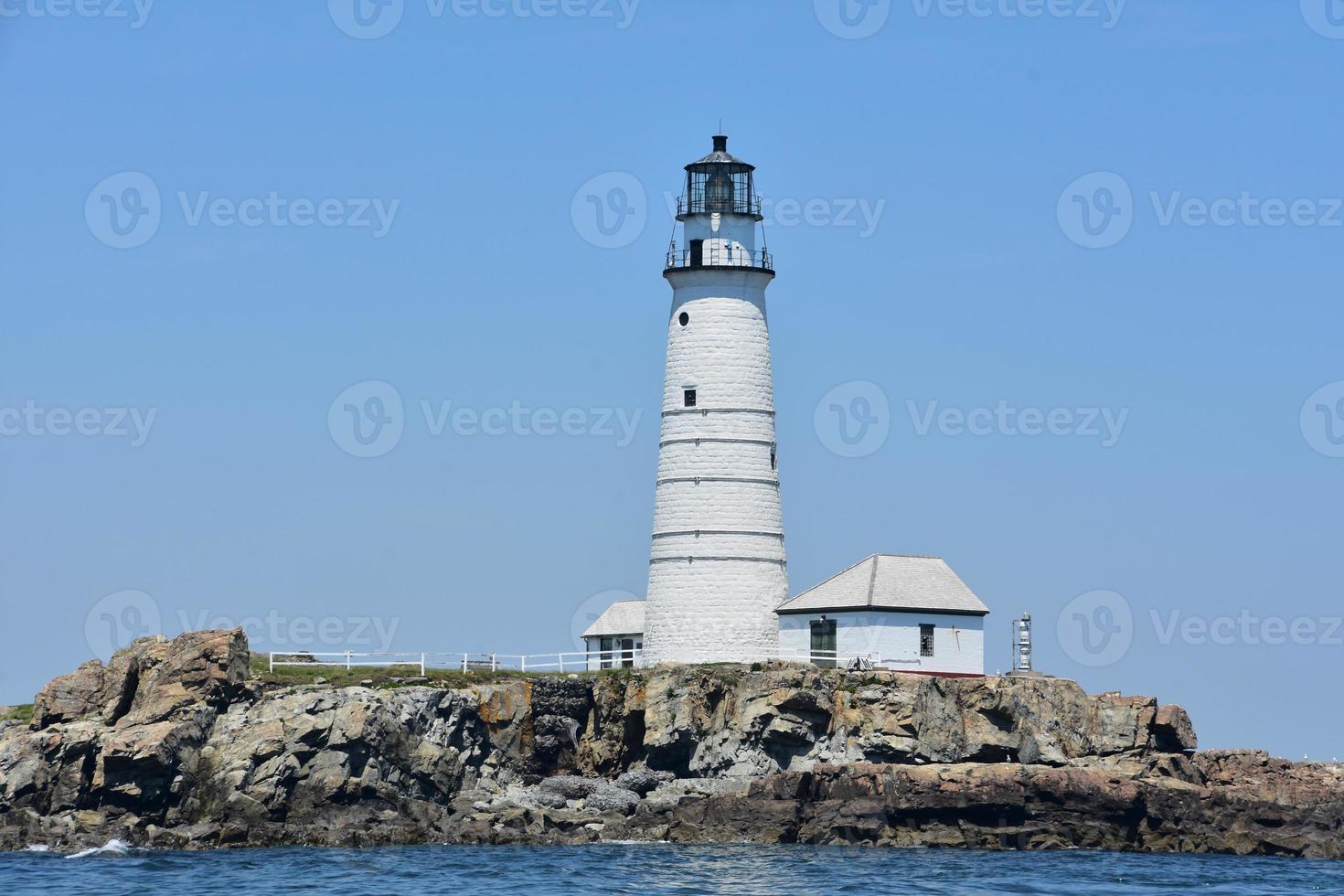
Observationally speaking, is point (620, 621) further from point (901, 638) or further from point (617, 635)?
point (901, 638)

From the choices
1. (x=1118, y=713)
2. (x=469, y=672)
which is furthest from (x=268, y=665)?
(x=1118, y=713)

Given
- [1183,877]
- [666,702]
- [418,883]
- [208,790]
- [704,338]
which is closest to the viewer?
[418,883]

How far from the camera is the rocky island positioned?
166 ft

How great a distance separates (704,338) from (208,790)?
730 inches

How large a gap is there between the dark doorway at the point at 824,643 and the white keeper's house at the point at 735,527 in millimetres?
39

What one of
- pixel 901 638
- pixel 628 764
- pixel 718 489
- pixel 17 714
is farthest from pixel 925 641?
pixel 17 714

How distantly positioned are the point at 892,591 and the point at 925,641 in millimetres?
1669

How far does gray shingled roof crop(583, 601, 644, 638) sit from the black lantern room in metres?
12.9

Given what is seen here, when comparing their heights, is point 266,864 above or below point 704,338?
below

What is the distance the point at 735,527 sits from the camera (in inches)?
2283

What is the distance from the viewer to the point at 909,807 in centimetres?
5194

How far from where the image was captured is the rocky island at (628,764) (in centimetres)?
5072

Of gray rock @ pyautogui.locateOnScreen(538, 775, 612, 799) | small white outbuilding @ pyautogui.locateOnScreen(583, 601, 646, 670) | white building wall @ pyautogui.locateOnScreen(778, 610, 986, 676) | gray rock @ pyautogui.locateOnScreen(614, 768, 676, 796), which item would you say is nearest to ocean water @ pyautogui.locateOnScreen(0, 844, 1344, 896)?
gray rock @ pyautogui.locateOnScreen(538, 775, 612, 799)

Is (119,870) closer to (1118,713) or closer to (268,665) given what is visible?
(268,665)
